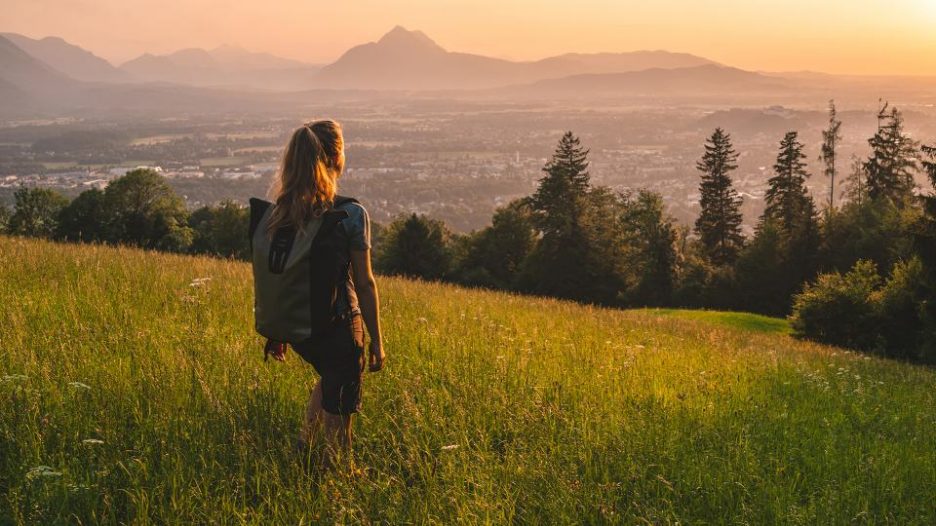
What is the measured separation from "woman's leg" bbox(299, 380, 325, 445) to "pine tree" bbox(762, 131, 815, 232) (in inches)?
2066

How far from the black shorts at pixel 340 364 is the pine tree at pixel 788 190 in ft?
172

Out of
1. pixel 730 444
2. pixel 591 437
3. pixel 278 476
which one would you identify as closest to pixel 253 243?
pixel 278 476

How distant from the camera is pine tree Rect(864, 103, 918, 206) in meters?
48.2

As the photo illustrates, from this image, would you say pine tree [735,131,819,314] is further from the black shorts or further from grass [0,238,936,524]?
the black shorts

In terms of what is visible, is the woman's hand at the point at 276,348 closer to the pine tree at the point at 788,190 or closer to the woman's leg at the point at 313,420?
the woman's leg at the point at 313,420

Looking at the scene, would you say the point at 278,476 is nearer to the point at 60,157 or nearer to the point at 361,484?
the point at 361,484

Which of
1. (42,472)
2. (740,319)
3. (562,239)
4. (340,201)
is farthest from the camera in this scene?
(562,239)

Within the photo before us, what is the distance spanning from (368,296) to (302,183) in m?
0.75

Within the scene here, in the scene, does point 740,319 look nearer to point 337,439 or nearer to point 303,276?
point 337,439

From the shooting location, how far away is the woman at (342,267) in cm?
352

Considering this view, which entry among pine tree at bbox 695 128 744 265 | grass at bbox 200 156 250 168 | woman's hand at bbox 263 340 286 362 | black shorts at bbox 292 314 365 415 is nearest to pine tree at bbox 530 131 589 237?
pine tree at bbox 695 128 744 265

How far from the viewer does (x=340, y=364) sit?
3637 mm

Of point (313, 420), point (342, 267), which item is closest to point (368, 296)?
point (342, 267)

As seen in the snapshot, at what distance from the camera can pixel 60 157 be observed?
173875 mm
